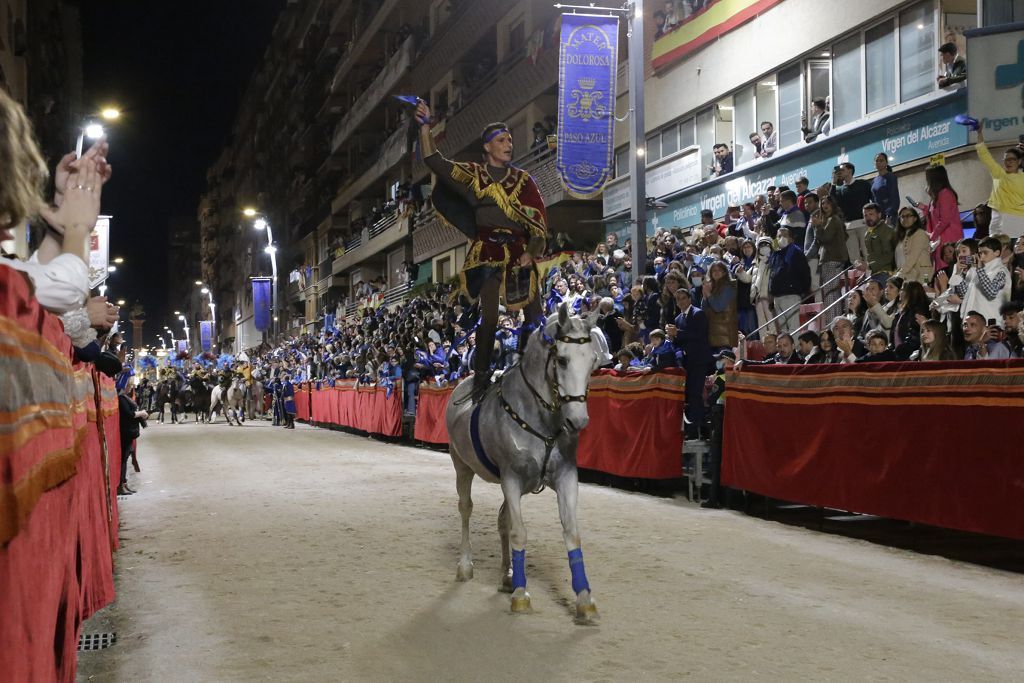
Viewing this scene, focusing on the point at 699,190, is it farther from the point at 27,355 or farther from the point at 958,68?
the point at 27,355

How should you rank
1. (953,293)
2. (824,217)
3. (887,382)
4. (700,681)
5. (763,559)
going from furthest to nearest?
1. (824,217)
2. (953,293)
3. (887,382)
4. (763,559)
5. (700,681)

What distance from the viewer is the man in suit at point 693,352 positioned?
13.3 m

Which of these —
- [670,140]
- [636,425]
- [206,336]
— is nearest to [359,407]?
[670,140]

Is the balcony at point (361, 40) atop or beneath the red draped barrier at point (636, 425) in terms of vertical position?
atop

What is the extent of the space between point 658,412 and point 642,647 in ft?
25.7

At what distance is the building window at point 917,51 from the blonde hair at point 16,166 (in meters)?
17.9

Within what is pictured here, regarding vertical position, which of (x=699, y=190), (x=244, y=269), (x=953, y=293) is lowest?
(x=953, y=293)

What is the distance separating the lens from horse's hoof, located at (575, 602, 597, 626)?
6.39 metres

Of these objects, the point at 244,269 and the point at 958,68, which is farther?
the point at 244,269

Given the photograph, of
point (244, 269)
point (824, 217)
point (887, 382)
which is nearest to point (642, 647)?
point (887, 382)

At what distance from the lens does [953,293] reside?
1157 centimetres

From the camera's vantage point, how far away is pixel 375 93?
58.0m

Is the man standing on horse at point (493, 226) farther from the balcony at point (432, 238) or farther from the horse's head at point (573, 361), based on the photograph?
the balcony at point (432, 238)

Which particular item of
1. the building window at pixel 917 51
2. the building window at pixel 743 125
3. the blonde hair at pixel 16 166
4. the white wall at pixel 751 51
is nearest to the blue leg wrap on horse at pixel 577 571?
the blonde hair at pixel 16 166
